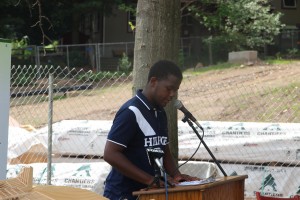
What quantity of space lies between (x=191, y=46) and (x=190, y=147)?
1869 cm

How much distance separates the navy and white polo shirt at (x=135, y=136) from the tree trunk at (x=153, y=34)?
1499 mm

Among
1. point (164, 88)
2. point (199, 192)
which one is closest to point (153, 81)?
point (164, 88)

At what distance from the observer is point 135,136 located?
14.2ft

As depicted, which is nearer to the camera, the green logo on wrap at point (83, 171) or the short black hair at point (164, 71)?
the short black hair at point (164, 71)

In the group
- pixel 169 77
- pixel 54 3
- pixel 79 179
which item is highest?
pixel 54 3

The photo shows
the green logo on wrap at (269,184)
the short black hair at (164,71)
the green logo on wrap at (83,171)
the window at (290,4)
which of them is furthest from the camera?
the window at (290,4)

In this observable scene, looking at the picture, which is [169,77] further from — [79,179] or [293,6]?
[293,6]

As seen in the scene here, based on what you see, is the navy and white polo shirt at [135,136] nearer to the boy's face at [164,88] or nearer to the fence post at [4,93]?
the boy's face at [164,88]

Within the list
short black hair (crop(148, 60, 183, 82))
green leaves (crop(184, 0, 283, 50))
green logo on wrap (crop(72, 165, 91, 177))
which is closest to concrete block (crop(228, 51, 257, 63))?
green leaves (crop(184, 0, 283, 50))

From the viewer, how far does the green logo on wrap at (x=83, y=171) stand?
7656 millimetres

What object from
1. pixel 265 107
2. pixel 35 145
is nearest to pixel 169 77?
pixel 35 145

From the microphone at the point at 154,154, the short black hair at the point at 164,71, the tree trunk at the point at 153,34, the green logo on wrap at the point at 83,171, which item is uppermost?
the tree trunk at the point at 153,34

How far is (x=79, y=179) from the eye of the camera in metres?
7.72

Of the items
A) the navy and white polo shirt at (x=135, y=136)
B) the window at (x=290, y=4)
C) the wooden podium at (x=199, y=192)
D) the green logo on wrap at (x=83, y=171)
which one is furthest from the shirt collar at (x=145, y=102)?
the window at (x=290, y=4)
